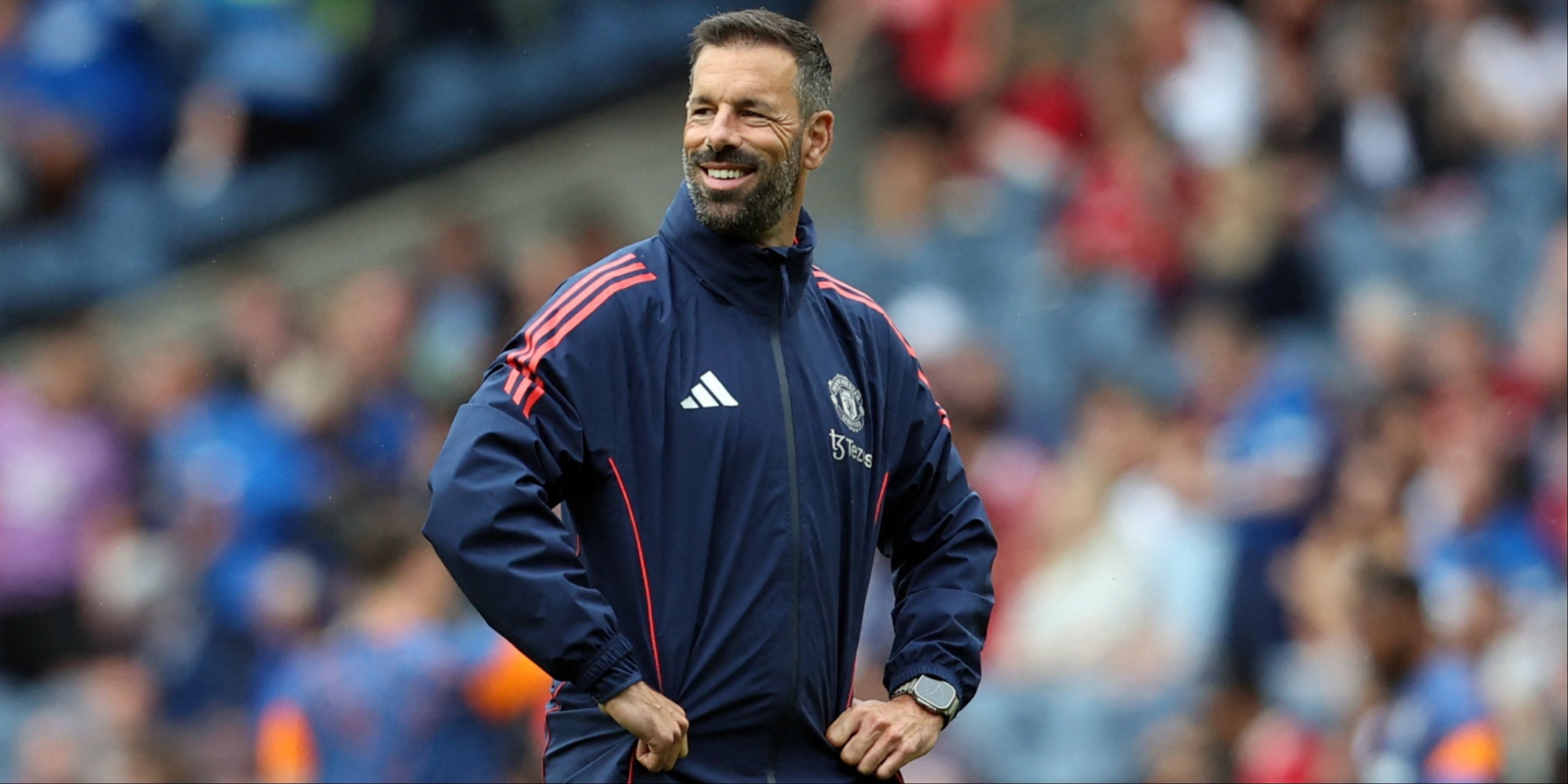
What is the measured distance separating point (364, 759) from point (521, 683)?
0.54 metres

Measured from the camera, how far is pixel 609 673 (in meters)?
3.50

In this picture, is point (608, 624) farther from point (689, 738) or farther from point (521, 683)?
point (521, 683)

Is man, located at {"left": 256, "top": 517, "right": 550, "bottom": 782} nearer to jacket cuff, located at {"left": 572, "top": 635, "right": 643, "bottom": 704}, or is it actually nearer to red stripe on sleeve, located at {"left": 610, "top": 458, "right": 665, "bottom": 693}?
red stripe on sleeve, located at {"left": 610, "top": 458, "right": 665, "bottom": 693}

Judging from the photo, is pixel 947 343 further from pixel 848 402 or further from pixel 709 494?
pixel 709 494

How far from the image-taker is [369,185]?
42.7ft

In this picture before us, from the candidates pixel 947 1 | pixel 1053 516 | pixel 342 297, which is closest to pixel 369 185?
pixel 342 297

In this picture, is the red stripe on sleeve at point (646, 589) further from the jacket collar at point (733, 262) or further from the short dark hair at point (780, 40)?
the short dark hair at point (780, 40)

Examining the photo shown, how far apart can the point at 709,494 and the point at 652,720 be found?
390 mm

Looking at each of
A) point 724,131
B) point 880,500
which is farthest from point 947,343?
point 724,131

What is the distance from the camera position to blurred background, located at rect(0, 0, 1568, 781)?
7355mm

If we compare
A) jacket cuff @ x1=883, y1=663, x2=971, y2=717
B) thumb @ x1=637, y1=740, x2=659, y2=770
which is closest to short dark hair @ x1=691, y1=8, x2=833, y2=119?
jacket cuff @ x1=883, y1=663, x2=971, y2=717

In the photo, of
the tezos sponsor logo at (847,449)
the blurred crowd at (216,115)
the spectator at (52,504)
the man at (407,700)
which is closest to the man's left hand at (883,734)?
the tezos sponsor logo at (847,449)

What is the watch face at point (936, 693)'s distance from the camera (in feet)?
12.6

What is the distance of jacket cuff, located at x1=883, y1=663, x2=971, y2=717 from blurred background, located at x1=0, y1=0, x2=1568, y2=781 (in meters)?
3.11
